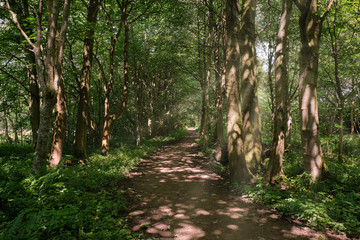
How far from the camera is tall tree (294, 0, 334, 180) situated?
5.22 m

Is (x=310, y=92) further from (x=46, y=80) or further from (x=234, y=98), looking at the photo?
(x=46, y=80)

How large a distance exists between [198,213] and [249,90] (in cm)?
487

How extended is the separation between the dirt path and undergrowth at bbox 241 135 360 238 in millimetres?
282

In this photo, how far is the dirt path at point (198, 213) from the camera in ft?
12.5

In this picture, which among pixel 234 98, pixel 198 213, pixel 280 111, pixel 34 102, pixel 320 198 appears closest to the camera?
pixel 320 198

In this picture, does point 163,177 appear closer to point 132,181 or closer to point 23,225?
point 132,181

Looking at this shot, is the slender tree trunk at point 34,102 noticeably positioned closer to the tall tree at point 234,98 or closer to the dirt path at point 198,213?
the dirt path at point 198,213

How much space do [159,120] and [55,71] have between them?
16.7 m

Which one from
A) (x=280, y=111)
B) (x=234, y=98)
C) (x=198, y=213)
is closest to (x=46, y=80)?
(x=198, y=213)

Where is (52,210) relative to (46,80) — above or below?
below

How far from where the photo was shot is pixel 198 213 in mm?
4766

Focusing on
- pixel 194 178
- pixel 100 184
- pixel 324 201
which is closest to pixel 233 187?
pixel 194 178

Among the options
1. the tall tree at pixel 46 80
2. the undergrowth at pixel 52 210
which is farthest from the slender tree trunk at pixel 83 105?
the tall tree at pixel 46 80

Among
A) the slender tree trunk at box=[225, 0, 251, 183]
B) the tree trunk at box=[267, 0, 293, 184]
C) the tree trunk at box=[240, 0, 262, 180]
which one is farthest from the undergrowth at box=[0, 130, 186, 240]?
the tree trunk at box=[240, 0, 262, 180]
